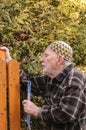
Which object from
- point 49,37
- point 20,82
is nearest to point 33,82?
point 20,82

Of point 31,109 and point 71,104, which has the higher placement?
point 71,104

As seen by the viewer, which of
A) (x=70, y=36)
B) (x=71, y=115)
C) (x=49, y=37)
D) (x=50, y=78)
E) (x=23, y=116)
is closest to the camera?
(x=71, y=115)

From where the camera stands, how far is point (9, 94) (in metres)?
4.43

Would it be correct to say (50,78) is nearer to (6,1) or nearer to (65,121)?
(65,121)

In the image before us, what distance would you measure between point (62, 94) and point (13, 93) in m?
0.69

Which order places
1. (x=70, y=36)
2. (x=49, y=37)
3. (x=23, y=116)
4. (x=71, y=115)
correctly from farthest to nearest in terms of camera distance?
1. (x=70, y=36)
2. (x=49, y=37)
3. (x=23, y=116)
4. (x=71, y=115)

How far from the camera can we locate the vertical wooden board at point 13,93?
14.5 feet

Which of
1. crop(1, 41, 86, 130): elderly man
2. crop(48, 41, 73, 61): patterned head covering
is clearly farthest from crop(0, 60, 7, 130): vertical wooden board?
crop(48, 41, 73, 61): patterned head covering

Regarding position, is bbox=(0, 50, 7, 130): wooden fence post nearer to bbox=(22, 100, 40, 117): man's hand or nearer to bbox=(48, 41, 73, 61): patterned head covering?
bbox=(22, 100, 40, 117): man's hand

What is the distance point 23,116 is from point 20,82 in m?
0.65

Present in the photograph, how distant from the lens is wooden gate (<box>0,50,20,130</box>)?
436 centimetres

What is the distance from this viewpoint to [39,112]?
4.06 m

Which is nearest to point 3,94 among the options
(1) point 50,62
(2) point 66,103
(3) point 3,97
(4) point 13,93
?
(3) point 3,97

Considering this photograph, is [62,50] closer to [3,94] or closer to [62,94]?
[62,94]
